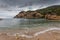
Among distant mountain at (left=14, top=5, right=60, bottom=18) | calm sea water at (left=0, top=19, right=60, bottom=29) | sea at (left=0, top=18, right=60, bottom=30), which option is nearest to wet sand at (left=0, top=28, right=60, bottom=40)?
sea at (left=0, top=18, right=60, bottom=30)

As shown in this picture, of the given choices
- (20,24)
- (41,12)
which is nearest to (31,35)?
(20,24)

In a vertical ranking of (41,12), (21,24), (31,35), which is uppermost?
(41,12)

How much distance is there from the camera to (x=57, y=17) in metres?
12.2

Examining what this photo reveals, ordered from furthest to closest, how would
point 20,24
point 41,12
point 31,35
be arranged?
point 41,12, point 20,24, point 31,35

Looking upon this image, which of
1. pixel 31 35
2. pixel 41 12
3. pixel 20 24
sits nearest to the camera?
pixel 31 35

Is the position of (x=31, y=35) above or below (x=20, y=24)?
below

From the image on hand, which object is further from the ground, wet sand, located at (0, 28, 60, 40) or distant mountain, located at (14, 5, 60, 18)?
distant mountain, located at (14, 5, 60, 18)

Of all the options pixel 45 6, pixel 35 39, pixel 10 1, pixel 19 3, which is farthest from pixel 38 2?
pixel 35 39

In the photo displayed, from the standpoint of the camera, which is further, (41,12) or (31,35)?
(41,12)

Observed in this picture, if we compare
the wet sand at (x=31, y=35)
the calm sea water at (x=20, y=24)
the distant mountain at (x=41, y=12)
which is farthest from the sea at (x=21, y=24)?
the wet sand at (x=31, y=35)

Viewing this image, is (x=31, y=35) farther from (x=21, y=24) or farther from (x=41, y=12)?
(x=41, y=12)

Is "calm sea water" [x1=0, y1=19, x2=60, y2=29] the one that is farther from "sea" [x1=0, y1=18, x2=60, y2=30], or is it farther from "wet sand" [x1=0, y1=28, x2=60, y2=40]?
"wet sand" [x1=0, y1=28, x2=60, y2=40]

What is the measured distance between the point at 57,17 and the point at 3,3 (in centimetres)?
517

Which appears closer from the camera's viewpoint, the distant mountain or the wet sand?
the wet sand
